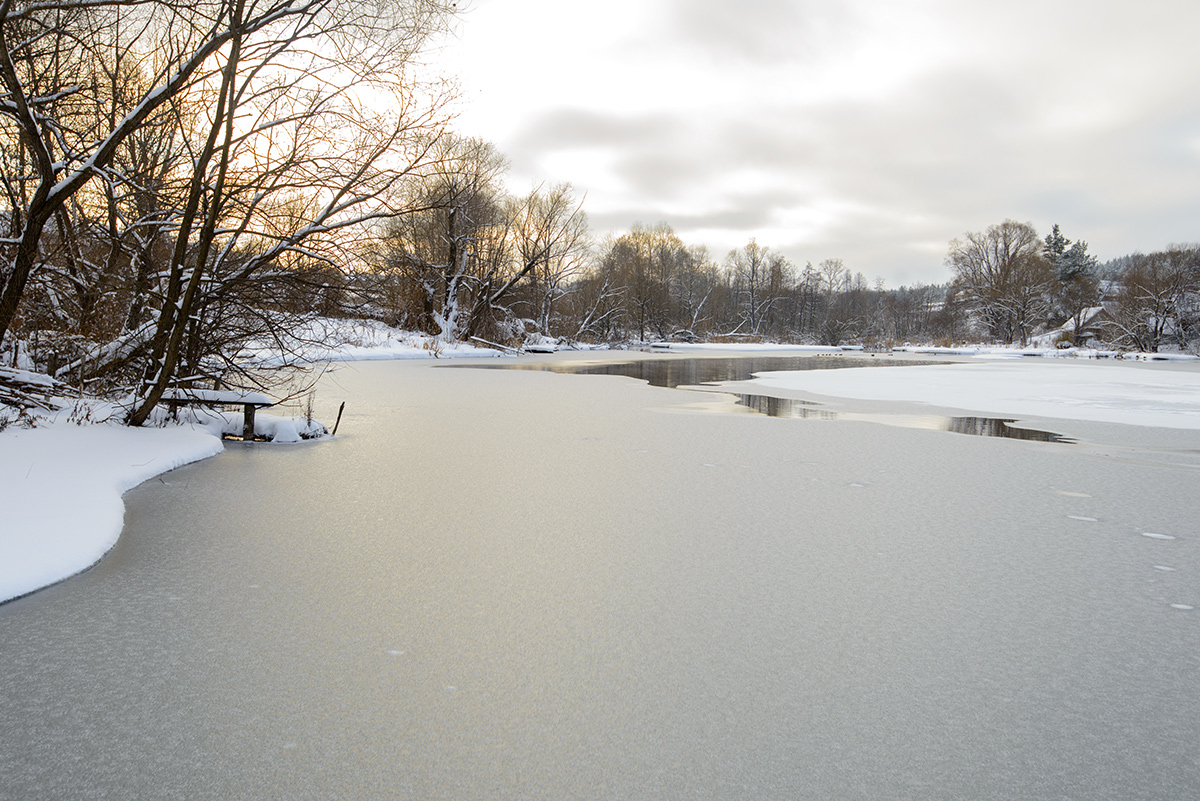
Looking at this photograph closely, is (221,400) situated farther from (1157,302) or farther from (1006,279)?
(1006,279)

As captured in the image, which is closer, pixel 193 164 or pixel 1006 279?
pixel 193 164

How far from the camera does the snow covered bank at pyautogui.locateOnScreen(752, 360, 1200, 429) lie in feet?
35.2

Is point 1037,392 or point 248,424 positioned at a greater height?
point 1037,392

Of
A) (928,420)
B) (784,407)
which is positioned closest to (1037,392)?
(928,420)

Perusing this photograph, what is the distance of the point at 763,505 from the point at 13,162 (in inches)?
338

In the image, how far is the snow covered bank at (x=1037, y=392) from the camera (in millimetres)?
10734

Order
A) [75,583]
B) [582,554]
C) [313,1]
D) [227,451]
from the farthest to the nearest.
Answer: [227,451] < [313,1] < [582,554] < [75,583]

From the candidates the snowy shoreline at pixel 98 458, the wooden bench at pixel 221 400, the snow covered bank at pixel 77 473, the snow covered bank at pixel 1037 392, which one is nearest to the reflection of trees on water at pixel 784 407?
the snow covered bank at pixel 1037 392

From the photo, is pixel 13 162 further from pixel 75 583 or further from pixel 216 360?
pixel 75 583

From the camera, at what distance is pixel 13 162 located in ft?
24.8

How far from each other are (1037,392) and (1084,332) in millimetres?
40870

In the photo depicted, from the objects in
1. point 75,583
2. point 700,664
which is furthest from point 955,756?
point 75,583

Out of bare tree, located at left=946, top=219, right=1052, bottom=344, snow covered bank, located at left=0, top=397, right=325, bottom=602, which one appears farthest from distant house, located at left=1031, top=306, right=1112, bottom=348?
snow covered bank, located at left=0, top=397, right=325, bottom=602

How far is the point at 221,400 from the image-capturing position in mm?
7262
